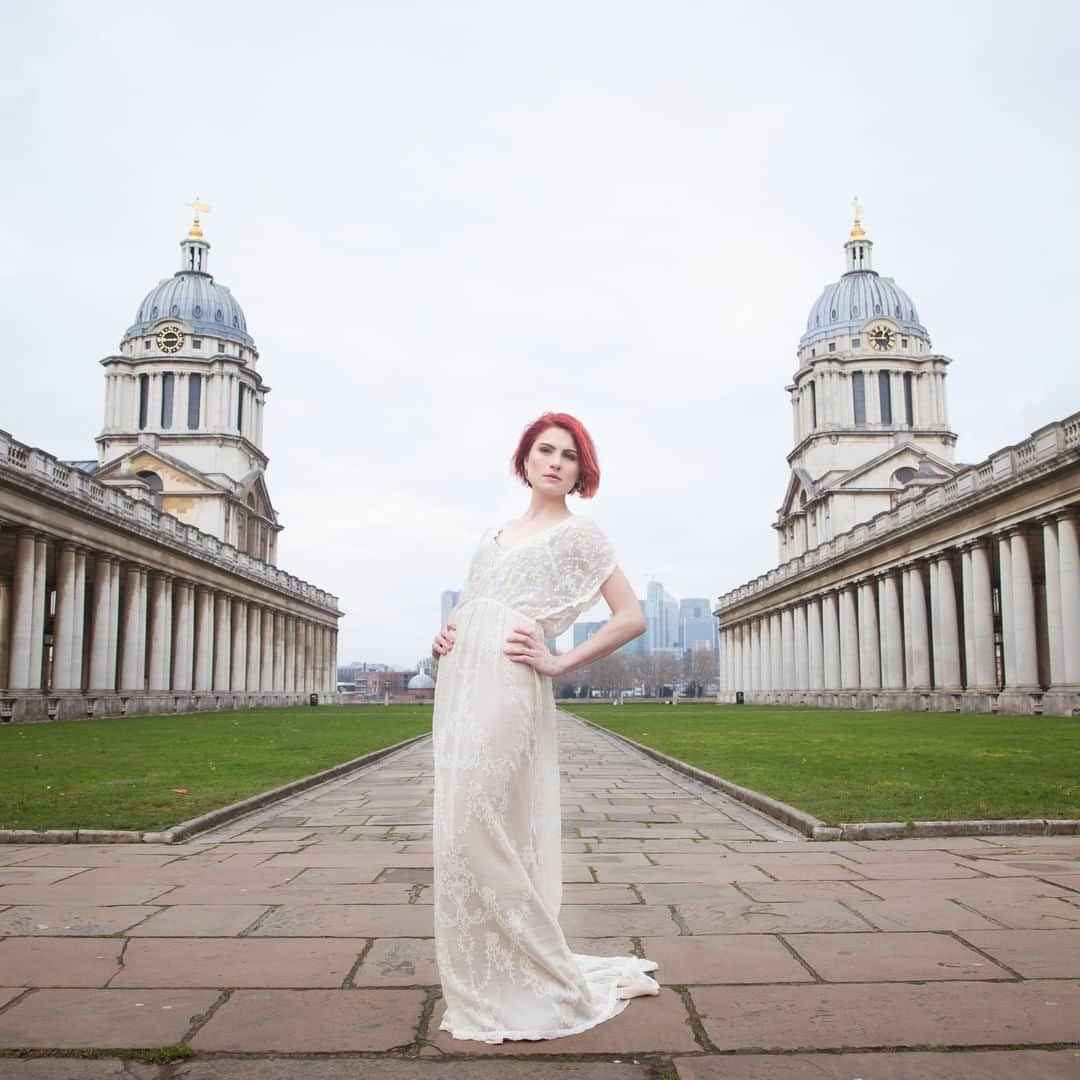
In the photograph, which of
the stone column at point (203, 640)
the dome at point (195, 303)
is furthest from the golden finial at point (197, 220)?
the stone column at point (203, 640)

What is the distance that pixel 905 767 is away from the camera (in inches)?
626

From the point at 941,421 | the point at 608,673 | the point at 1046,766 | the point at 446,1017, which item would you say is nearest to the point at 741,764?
the point at 1046,766

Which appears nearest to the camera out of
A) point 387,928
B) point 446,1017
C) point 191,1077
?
point 191,1077

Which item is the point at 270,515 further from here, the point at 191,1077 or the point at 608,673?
the point at 608,673

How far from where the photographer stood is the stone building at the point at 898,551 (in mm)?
36750

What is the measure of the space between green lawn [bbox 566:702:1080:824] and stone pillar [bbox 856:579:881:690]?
1049 inches

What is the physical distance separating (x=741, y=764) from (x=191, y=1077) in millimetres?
14649

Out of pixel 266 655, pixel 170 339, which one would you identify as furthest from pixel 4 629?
pixel 170 339

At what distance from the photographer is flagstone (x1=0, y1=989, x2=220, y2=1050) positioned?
169 inches

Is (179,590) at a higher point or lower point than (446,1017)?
higher

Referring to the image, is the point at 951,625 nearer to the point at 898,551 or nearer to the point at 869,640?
the point at 898,551

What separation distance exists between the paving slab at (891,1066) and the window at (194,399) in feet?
268

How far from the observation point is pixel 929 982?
5.09m

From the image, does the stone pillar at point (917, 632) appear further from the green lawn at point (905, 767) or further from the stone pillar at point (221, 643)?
the stone pillar at point (221, 643)
